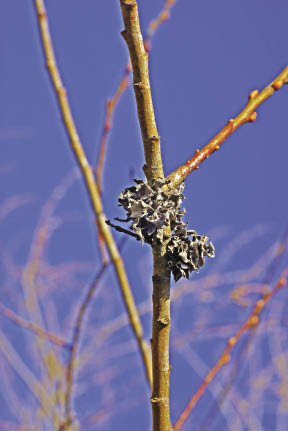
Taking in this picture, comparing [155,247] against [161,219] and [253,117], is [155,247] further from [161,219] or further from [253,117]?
[253,117]

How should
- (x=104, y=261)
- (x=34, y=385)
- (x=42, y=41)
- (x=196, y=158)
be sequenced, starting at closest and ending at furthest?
(x=196, y=158), (x=42, y=41), (x=104, y=261), (x=34, y=385)

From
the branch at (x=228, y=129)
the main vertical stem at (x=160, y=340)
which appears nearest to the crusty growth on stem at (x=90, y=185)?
the main vertical stem at (x=160, y=340)

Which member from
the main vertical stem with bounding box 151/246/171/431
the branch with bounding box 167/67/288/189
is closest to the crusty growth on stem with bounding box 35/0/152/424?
the main vertical stem with bounding box 151/246/171/431

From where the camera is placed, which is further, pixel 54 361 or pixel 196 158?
pixel 54 361

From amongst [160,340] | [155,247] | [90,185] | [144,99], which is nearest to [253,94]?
[144,99]

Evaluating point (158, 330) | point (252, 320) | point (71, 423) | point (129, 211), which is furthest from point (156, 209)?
point (71, 423)

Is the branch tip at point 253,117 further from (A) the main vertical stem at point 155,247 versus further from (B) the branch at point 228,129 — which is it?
(A) the main vertical stem at point 155,247

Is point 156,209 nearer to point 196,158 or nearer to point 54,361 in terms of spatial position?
point 196,158
